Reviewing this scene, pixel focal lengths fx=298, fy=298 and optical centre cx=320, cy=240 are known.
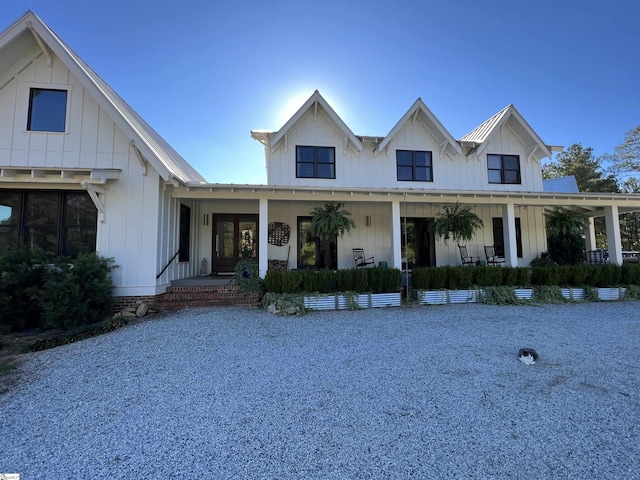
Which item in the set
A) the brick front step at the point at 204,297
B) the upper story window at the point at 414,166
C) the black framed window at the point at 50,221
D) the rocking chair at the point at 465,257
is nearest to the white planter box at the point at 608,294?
the rocking chair at the point at 465,257

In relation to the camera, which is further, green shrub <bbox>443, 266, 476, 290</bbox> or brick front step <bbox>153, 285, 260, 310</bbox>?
green shrub <bbox>443, 266, 476, 290</bbox>

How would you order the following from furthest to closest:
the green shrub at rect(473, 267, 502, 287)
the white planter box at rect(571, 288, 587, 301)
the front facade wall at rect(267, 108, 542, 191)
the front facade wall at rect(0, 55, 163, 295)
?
the front facade wall at rect(267, 108, 542, 191), the white planter box at rect(571, 288, 587, 301), the green shrub at rect(473, 267, 502, 287), the front facade wall at rect(0, 55, 163, 295)

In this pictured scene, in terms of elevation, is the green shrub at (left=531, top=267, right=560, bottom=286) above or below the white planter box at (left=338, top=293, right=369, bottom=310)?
above

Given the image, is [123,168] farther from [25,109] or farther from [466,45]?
[466,45]

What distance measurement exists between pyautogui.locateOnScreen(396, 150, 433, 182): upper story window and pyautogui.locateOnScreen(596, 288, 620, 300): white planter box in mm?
5833

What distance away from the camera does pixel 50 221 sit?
6953 millimetres

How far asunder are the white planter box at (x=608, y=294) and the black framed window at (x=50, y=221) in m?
13.5

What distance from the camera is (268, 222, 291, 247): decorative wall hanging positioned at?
406 inches

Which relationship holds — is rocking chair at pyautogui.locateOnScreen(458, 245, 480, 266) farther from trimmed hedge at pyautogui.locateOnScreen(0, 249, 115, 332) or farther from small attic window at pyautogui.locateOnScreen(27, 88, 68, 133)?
small attic window at pyautogui.locateOnScreen(27, 88, 68, 133)

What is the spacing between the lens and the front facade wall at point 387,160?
995 centimetres

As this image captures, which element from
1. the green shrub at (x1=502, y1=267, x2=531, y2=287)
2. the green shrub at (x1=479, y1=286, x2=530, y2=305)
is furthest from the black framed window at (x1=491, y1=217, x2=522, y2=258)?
the green shrub at (x1=479, y1=286, x2=530, y2=305)

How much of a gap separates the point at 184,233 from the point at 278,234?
2975 millimetres

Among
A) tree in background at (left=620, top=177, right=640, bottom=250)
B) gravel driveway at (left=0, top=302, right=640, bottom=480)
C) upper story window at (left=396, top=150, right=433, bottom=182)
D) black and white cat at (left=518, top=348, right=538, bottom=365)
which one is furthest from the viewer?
tree in background at (left=620, top=177, right=640, bottom=250)

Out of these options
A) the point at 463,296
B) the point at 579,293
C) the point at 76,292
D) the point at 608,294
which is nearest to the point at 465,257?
the point at 463,296
